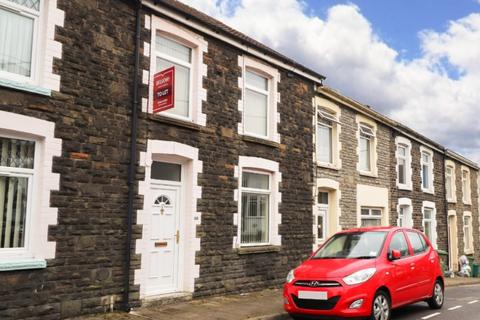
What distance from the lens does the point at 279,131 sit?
44.2ft

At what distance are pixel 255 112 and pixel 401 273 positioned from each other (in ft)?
19.4

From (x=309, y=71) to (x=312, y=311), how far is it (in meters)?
8.40

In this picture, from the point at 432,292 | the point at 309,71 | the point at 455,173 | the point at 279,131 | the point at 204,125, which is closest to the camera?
the point at 432,292

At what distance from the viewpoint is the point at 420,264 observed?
9711 mm

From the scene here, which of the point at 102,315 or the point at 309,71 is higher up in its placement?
the point at 309,71

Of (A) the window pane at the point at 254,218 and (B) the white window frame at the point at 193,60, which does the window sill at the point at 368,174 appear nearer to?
(A) the window pane at the point at 254,218

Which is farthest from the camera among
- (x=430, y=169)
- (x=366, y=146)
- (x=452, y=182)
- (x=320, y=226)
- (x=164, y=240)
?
(x=452, y=182)

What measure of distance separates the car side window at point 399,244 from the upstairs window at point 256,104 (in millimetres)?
4722

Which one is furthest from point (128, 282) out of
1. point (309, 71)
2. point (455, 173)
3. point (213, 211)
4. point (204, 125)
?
point (455, 173)

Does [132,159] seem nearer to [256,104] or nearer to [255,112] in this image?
[255,112]

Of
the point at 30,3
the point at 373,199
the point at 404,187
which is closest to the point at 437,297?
the point at 373,199

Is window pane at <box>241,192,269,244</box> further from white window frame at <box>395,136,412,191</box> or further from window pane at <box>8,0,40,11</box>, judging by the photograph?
white window frame at <box>395,136,412,191</box>

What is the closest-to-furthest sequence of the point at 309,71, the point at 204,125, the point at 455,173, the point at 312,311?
the point at 312,311, the point at 204,125, the point at 309,71, the point at 455,173

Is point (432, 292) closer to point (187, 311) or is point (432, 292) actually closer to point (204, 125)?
point (187, 311)
